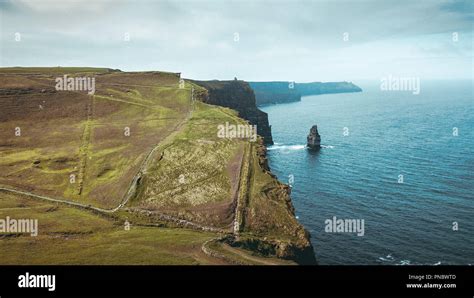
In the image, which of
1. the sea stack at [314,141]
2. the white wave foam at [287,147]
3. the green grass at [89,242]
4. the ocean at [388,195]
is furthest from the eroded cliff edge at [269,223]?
the white wave foam at [287,147]

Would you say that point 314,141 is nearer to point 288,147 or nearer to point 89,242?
point 288,147

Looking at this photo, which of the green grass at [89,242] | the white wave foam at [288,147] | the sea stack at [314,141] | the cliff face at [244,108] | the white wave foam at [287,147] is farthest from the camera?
the cliff face at [244,108]

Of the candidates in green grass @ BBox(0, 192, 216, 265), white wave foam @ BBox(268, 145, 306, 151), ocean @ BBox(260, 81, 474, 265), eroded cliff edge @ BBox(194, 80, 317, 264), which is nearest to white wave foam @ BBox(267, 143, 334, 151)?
white wave foam @ BBox(268, 145, 306, 151)

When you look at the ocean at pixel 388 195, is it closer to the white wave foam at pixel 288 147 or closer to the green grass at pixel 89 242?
the white wave foam at pixel 288 147

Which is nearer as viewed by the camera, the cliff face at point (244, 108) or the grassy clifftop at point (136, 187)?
the grassy clifftop at point (136, 187)

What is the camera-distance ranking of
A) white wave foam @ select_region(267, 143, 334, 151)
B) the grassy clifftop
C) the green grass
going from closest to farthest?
the green grass → the grassy clifftop → white wave foam @ select_region(267, 143, 334, 151)

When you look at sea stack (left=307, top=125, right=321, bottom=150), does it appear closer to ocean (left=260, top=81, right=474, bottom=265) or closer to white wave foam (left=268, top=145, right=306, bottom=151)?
ocean (left=260, top=81, right=474, bottom=265)

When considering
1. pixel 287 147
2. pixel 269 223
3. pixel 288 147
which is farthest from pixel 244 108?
pixel 269 223

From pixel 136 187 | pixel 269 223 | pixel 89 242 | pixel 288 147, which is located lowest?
pixel 89 242

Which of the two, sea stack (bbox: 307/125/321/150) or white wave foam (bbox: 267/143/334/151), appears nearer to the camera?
sea stack (bbox: 307/125/321/150)

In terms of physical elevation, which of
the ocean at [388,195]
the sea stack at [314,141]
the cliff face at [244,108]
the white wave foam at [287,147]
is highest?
the cliff face at [244,108]

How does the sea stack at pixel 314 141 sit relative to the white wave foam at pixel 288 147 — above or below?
above
